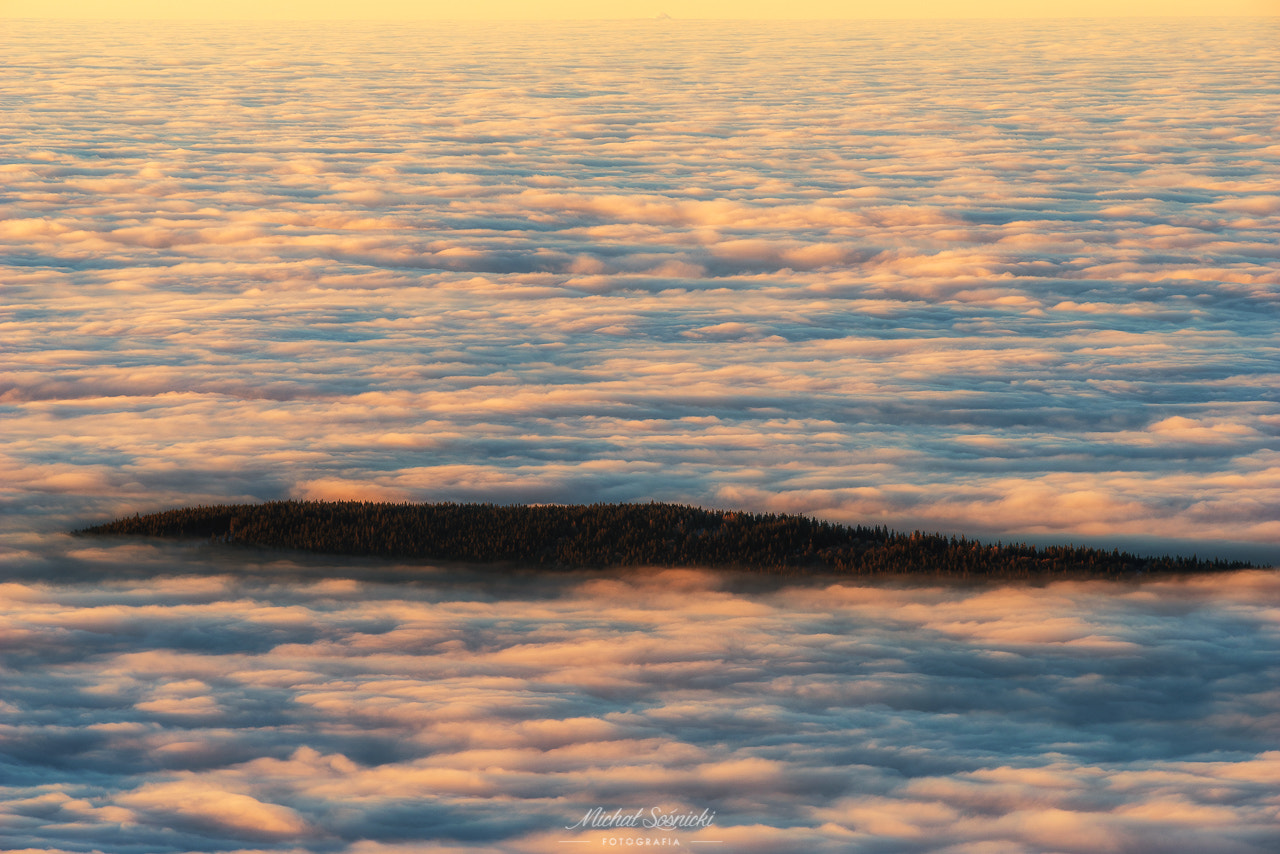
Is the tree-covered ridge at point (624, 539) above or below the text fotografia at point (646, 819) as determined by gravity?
above

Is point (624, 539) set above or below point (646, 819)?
above

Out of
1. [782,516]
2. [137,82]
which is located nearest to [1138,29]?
[137,82]

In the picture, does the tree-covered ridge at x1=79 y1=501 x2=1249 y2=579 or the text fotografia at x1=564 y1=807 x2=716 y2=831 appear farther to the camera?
the tree-covered ridge at x1=79 y1=501 x2=1249 y2=579

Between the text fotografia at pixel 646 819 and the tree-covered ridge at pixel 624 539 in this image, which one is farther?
the tree-covered ridge at pixel 624 539

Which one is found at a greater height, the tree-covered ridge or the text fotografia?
the tree-covered ridge
